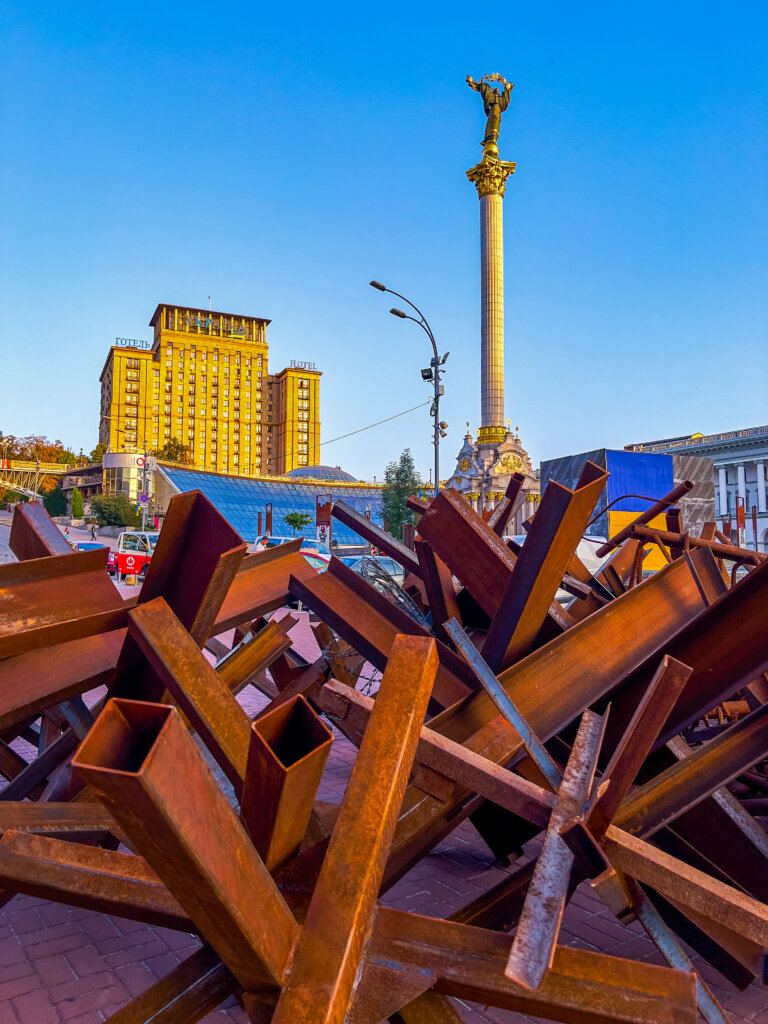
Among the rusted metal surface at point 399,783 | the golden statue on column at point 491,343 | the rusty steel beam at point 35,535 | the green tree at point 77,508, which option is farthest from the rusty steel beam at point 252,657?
the green tree at point 77,508

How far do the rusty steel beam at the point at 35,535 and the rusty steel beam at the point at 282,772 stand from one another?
1988 mm

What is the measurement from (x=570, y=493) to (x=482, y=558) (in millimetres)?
721

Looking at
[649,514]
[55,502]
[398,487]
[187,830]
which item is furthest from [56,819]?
[55,502]

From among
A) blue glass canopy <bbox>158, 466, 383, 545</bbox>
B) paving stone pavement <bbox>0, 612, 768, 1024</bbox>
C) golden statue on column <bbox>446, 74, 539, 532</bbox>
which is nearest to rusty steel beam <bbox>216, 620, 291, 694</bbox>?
paving stone pavement <bbox>0, 612, 768, 1024</bbox>

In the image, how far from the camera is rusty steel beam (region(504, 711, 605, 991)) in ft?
3.74

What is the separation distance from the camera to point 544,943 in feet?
3.86

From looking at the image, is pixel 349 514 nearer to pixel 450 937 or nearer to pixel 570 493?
pixel 570 493

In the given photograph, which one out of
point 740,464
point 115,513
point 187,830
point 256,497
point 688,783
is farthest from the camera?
point 256,497

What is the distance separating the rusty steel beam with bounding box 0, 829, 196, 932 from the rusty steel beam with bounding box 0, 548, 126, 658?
626mm

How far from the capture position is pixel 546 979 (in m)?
1.26

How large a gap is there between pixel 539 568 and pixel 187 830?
1508mm

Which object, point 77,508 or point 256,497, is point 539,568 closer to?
point 256,497

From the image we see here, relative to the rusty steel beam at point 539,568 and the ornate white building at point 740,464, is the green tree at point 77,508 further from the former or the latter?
the rusty steel beam at point 539,568

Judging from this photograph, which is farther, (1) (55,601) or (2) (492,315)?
(2) (492,315)
